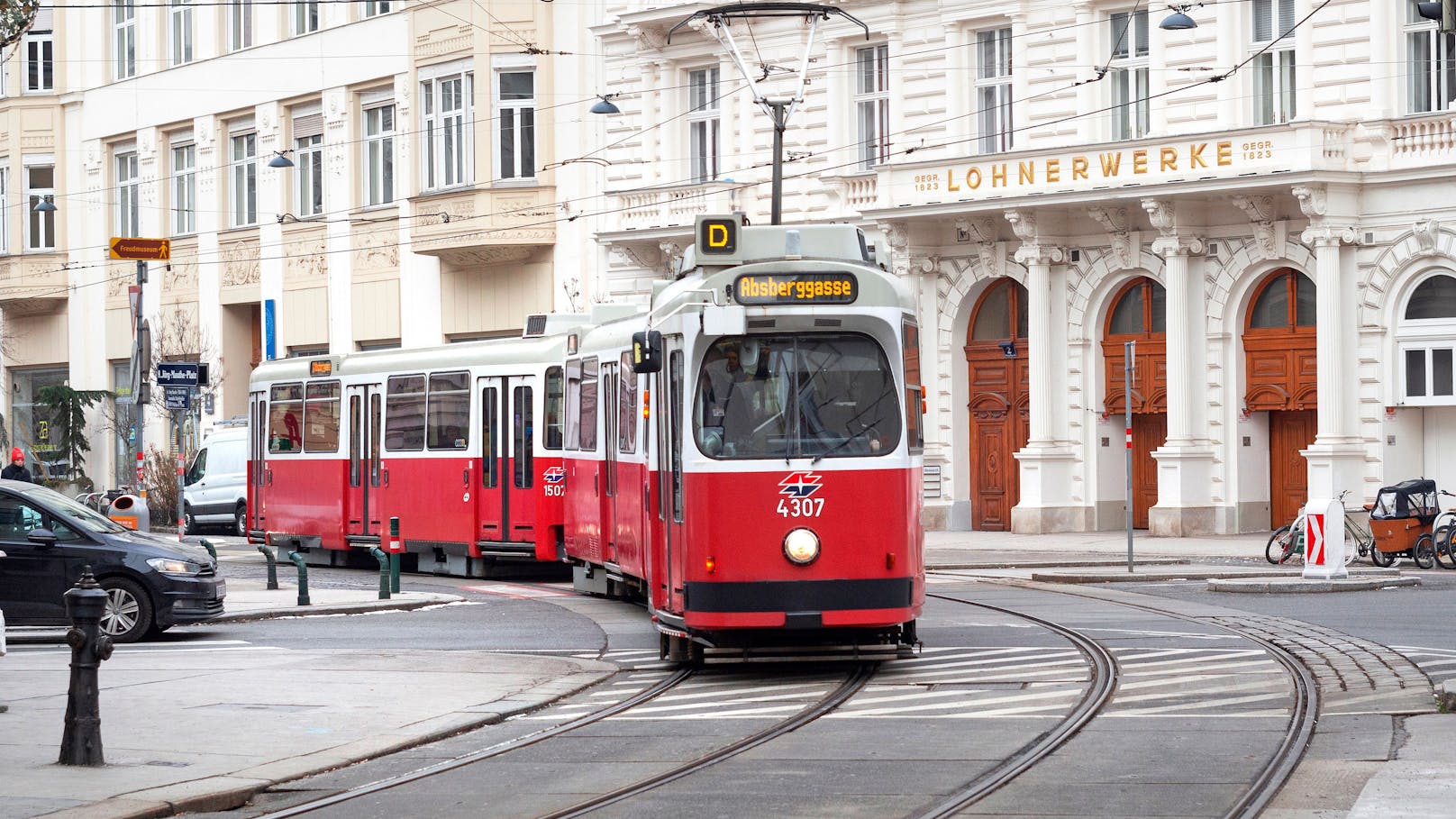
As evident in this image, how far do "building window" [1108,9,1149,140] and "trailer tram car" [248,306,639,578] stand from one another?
43.0ft

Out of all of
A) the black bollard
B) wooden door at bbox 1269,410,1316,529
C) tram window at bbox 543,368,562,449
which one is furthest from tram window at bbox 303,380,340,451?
the black bollard

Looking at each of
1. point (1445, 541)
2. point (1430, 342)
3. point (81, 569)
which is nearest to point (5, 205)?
point (1430, 342)

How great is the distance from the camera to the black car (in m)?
19.8

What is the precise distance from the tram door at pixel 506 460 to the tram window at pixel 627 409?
23.0ft

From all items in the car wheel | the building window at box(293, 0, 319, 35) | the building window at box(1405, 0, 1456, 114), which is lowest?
the car wheel

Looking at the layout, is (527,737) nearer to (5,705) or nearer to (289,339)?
(5,705)

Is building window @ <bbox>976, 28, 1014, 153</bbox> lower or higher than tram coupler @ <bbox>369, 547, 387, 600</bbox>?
higher

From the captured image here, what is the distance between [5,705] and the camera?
14.4m

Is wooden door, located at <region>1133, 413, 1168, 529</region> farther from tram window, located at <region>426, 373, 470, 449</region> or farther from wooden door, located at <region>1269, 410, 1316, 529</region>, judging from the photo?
tram window, located at <region>426, 373, 470, 449</region>

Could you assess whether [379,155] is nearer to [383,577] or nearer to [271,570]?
[271,570]

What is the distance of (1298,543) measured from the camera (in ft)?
97.8

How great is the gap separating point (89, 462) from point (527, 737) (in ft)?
164

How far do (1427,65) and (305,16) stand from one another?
2905cm

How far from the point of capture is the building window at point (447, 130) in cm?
4688
